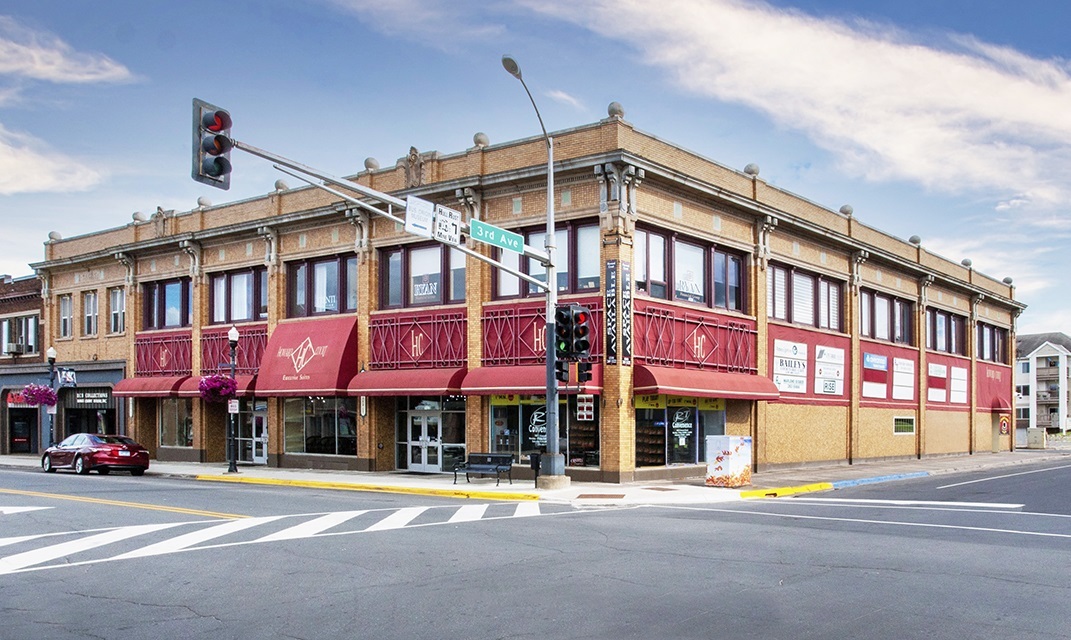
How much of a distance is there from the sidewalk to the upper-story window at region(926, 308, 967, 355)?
906 centimetres

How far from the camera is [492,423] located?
92.2 feet

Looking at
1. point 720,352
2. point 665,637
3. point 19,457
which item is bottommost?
point 19,457

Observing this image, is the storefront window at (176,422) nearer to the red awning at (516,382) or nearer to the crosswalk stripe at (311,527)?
the red awning at (516,382)

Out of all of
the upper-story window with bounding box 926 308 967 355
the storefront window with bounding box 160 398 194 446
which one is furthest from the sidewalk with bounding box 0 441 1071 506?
the upper-story window with bounding box 926 308 967 355

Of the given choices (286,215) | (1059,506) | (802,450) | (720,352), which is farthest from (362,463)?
(1059,506)

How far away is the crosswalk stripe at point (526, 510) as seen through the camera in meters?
18.1

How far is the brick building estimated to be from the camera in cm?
2633

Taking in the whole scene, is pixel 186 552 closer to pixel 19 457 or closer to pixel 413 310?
pixel 413 310

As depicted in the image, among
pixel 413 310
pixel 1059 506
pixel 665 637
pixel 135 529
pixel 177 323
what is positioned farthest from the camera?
pixel 177 323

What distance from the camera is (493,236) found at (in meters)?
21.2

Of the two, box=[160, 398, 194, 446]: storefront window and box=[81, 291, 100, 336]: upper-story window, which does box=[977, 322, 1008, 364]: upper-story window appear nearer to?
box=[160, 398, 194, 446]: storefront window

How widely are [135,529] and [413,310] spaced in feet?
51.0

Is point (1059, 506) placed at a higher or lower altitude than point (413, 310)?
lower

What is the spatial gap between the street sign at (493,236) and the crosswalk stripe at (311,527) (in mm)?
6502
